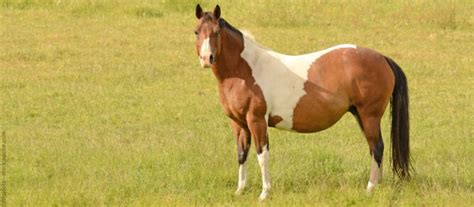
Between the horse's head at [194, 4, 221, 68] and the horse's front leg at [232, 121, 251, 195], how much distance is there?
78 cm

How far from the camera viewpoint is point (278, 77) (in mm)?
7375

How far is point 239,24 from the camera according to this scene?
19.2 metres

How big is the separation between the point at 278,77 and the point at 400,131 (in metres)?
1.17

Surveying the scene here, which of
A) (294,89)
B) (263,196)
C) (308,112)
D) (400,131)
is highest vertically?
(294,89)

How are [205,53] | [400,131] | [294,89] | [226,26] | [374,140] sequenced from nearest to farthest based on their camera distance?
[205,53] < [226,26] < [294,89] < [374,140] < [400,131]

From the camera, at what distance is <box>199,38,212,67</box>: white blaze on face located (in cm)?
683

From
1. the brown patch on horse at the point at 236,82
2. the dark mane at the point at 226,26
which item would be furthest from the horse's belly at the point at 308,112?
the dark mane at the point at 226,26

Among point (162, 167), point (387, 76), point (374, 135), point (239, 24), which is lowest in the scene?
point (239, 24)

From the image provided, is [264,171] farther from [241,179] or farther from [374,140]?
[374,140]

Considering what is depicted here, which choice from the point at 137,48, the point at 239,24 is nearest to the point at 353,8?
the point at 239,24

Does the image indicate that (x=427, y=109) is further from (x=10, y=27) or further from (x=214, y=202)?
(x=10, y=27)

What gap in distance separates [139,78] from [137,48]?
260cm

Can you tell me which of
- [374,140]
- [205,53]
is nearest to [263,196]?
[374,140]
